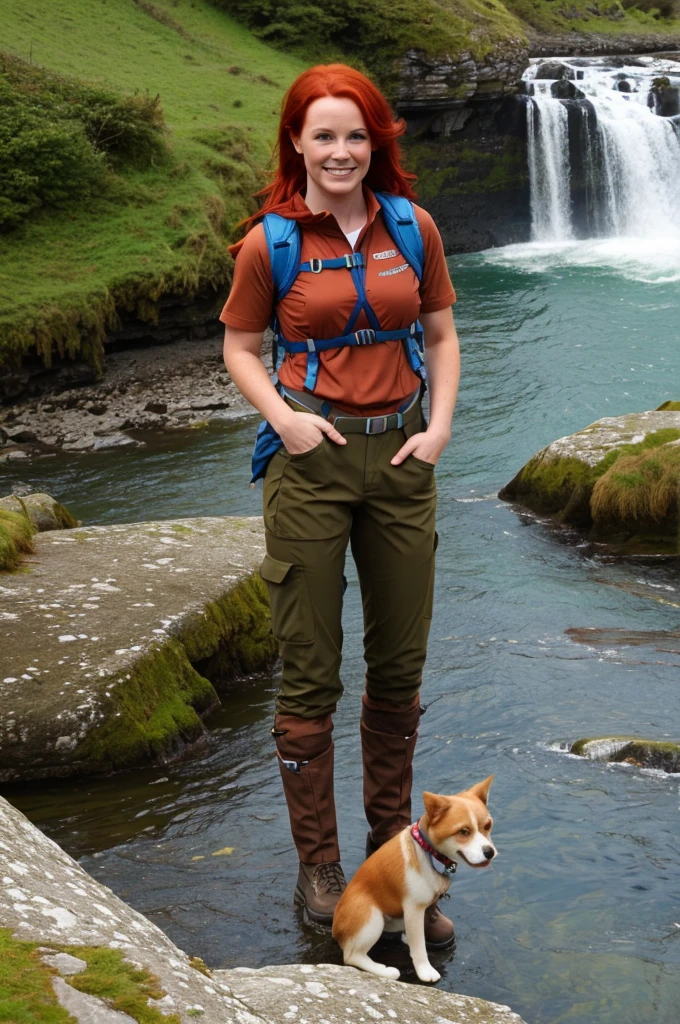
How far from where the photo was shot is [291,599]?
421 centimetres

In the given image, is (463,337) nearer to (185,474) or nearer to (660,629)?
(185,474)

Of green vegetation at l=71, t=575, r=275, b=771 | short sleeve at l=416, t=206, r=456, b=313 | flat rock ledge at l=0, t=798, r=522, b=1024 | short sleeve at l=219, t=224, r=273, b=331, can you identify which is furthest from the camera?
green vegetation at l=71, t=575, r=275, b=771

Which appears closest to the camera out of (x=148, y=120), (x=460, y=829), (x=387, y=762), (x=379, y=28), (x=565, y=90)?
(x=460, y=829)

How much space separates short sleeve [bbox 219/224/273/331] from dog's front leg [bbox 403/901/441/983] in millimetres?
2147

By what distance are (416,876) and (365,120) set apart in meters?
2.66

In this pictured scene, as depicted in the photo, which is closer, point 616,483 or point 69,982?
point 69,982

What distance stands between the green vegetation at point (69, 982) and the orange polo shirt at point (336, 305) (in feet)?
6.85

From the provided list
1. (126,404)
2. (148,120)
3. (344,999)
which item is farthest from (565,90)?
(344,999)

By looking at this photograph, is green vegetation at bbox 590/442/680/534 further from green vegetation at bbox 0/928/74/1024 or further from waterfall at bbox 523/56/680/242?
waterfall at bbox 523/56/680/242

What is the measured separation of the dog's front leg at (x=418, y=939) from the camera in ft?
13.1

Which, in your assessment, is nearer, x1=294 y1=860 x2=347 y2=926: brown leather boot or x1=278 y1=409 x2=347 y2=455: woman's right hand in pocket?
x1=278 y1=409 x2=347 y2=455: woman's right hand in pocket

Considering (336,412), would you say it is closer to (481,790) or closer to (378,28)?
(481,790)

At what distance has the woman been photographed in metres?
4.00

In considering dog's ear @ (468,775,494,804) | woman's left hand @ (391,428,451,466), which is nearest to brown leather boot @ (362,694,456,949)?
dog's ear @ (468,775,494,804)
